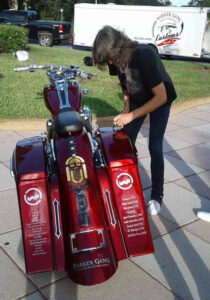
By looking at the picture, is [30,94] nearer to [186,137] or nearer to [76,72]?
[186,137]

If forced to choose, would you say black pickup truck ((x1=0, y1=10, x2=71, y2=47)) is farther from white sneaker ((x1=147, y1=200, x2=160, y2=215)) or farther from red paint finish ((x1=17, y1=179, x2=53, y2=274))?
red paint finish ((x1=17, y1=179, x2=53, y2=274))

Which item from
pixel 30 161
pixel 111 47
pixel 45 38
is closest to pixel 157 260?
pixel 30 161

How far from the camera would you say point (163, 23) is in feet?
65.7

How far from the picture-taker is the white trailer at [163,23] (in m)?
19.8

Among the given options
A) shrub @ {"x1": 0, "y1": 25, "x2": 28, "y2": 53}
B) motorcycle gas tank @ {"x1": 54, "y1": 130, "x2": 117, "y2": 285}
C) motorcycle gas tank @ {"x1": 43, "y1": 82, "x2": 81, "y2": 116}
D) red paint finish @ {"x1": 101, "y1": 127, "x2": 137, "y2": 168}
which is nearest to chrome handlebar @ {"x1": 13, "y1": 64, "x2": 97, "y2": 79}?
motorcycle gas tank @ {"x1": 43, "y1": 82, "x2": 81, "y2": 116}

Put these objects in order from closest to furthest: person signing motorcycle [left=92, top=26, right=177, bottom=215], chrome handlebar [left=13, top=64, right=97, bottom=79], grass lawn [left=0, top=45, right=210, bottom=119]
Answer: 1. person signing motorcycle [left=92, top=26, right=177, bottom=215]
2. chrome handlebar [left=13, top=64, right=97, bottom=79]
3. grass lawn [left=0, top=45, right=210, bottom=119]

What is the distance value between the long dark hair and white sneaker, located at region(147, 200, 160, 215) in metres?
1.54

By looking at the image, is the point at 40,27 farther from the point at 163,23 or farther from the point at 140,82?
the point at 140,82

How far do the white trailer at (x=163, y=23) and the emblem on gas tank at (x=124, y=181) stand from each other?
1903cm

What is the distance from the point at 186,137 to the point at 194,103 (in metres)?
2.89

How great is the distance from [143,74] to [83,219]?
130 cm

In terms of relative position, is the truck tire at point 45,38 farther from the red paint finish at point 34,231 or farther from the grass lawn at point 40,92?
the red paint finish at point 34,231

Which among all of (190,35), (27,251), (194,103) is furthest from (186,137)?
(190,35)

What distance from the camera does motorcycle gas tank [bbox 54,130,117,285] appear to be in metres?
2.32
